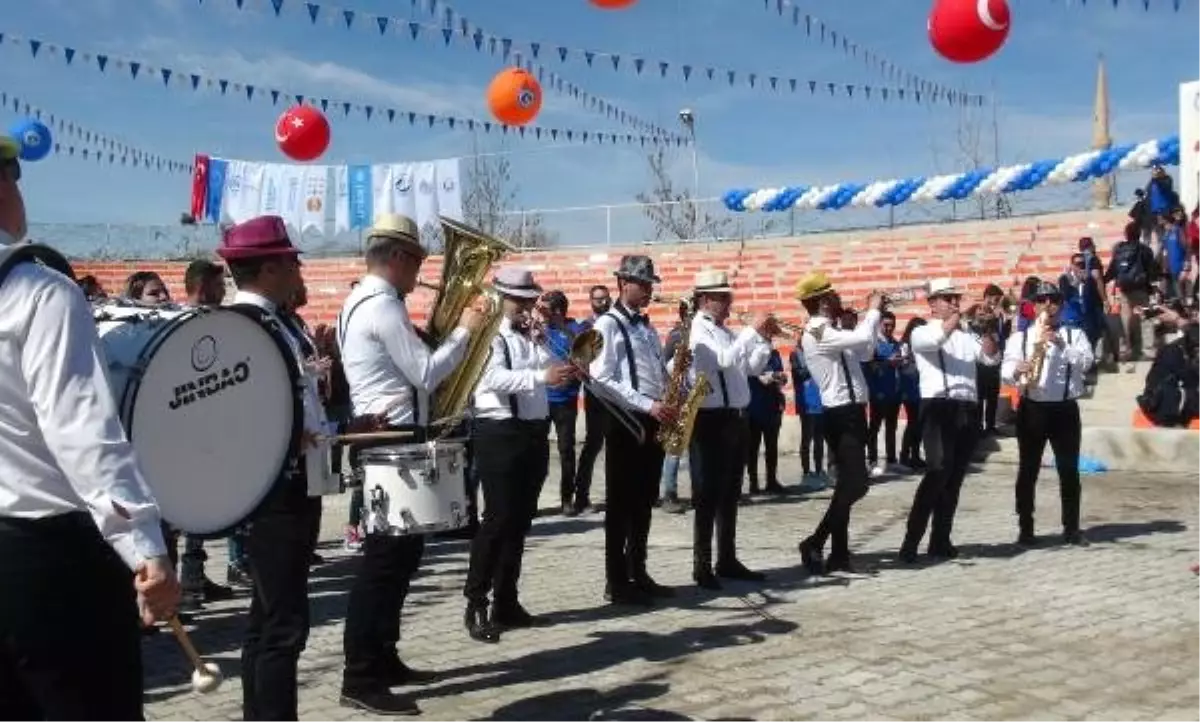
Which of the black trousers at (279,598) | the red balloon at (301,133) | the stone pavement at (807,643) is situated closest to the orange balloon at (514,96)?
the red balloon at (301,133)

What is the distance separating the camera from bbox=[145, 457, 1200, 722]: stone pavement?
4.75m

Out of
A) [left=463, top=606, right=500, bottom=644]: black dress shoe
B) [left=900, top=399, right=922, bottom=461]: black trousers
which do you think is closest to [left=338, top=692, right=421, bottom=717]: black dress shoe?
[left=463, top=606, right=500, bottom=644]: black dress shoe

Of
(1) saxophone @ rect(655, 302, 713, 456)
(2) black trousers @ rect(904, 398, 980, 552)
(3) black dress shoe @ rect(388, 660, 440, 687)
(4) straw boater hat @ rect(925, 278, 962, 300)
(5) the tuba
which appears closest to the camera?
(5) the tuba

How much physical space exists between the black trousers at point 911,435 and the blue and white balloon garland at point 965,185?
847cm

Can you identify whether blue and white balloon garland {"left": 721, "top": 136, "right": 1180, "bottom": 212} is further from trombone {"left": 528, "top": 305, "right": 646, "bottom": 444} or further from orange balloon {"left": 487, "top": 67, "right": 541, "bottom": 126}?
trombone {"left": 528, "top": 305, "right": 646, "bottom": 444}

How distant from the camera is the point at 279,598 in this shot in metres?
3.88

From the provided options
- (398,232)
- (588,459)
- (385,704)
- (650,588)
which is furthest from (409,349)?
(588,459)

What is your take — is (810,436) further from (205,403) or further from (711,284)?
(205,403)

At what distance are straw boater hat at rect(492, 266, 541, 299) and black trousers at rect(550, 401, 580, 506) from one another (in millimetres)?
4197

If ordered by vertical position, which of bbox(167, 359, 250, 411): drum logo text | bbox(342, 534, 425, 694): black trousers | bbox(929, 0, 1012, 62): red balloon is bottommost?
bbox(342, 534, 425, 694): black trousers

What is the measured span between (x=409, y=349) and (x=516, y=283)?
1659 mm

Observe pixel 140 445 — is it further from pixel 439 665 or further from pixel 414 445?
pixel 439 665

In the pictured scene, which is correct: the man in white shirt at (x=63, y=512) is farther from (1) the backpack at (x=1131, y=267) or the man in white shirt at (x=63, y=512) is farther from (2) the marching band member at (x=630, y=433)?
(1) the backpack at (x=1131, y=267)

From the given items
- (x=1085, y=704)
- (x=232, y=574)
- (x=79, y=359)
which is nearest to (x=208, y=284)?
(x=232, y=574)
